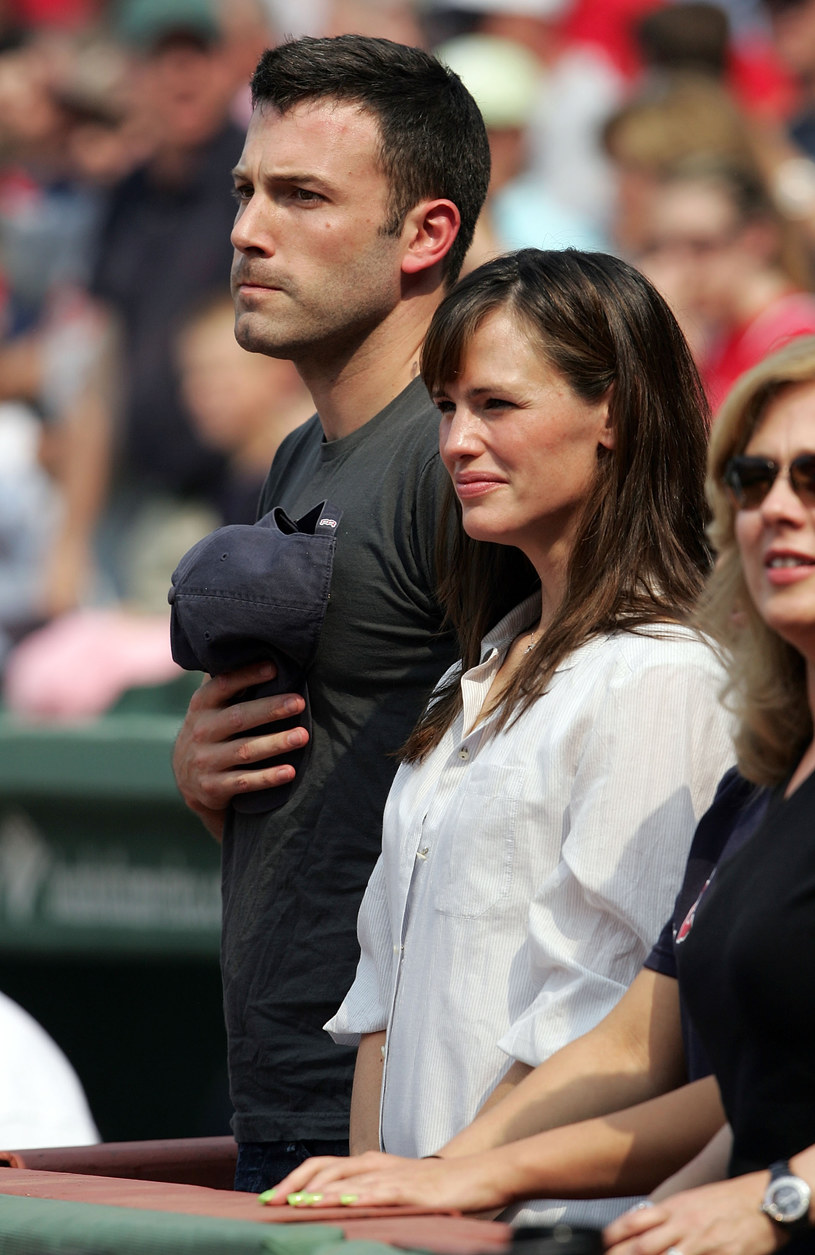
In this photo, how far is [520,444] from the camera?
6.68 ft

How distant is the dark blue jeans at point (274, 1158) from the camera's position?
226cm

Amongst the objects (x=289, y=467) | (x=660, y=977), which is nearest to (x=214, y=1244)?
(x=660, y=977)

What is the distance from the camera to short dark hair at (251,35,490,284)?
246cm

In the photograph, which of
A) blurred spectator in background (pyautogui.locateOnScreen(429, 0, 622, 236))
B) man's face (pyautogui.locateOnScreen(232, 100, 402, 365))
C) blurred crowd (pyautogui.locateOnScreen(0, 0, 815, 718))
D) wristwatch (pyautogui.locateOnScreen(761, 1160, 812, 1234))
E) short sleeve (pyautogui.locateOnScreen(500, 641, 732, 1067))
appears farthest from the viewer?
blurred spectator in background (pyautogui.locateOnScreen(429, 0, 622, 236))

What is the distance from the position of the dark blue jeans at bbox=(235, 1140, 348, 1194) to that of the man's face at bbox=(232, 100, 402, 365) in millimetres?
1060

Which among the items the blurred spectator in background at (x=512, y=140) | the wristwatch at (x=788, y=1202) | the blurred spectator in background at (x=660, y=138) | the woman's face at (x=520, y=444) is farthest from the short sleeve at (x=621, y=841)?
the blurred spectator in background at (x=512, y=140)

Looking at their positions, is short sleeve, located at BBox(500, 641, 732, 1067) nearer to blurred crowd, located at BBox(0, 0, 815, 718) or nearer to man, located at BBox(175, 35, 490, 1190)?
man, located at BBox(175, 35, 490, 1190)

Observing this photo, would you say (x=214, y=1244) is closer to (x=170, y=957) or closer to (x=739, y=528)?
(x=739, y=528)

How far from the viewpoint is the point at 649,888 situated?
6.03 ft

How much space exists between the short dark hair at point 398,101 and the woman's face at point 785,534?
1.01m

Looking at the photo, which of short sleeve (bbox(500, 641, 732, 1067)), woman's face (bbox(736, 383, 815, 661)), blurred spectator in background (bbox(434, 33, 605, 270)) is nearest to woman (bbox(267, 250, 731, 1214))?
short sleeve (bbox(500, 641, 732, 1067))

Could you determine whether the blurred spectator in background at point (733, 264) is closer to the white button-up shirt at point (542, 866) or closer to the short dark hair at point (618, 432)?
the short dark hair at point (618, 432)

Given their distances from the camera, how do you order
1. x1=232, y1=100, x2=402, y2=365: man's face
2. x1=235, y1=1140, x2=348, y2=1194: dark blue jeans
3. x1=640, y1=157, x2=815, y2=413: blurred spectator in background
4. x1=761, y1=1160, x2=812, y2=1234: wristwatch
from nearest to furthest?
x1=761, y1=1160, x2=812, y2=1234: wristwatch → x1=235, y1=1140, x2=348, y2=1194: dark blue jeans → x1=232, y1=100, x2=402, y2=365: man's face → x1=640, y1=157, x2=815, y2=413: blurred spectator in background

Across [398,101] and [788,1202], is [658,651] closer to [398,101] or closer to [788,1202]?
[788,1202]
